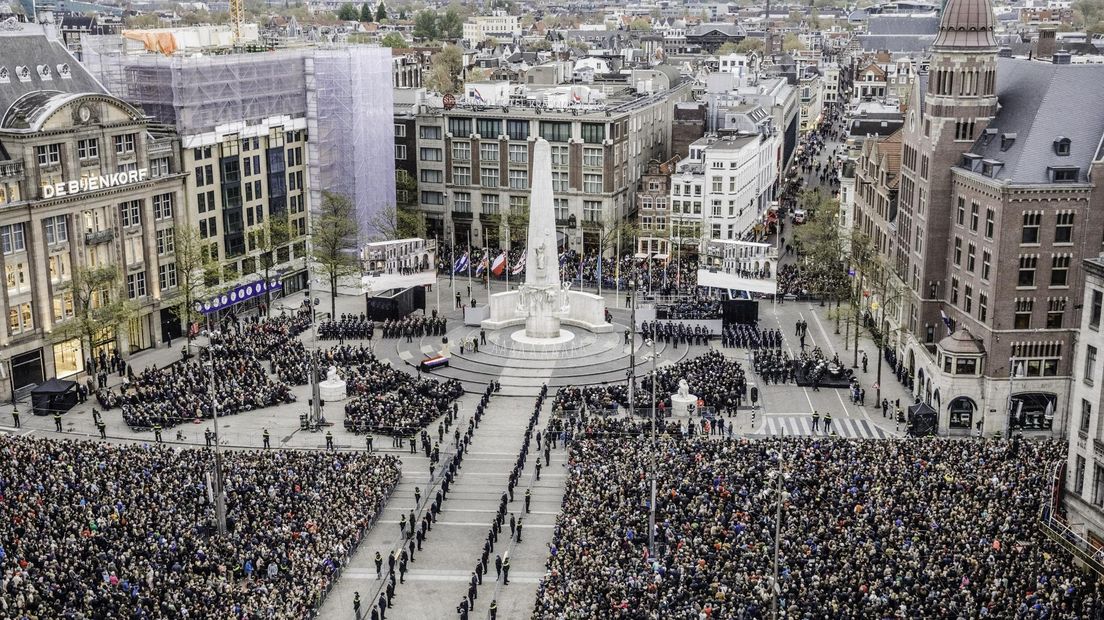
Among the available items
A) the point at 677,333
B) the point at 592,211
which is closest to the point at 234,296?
the point at 677,333

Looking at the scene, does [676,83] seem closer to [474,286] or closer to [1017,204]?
[474,286]

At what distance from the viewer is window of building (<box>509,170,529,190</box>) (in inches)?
5679

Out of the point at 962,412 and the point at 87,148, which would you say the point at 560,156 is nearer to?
the point at 87,148

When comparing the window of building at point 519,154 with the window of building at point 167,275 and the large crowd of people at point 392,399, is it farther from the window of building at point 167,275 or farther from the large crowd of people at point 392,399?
the large crowd of people at point 392,399

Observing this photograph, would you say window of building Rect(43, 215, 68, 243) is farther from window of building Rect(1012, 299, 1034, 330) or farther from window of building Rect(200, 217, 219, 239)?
window of building Rect(1012, 299, 1034, 330)

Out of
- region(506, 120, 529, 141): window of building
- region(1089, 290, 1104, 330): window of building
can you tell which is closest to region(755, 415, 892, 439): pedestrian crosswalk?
region(1089, 290, 1104, 330): window of building

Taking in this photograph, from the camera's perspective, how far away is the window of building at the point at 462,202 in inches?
5827

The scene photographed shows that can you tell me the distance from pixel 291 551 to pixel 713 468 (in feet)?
79.5

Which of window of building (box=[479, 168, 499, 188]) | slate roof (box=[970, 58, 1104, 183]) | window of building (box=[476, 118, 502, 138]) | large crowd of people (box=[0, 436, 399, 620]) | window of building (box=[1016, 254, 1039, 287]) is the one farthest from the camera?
window of building (box=[479, 168, 499, 188])

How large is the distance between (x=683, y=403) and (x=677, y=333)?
20.0 meters

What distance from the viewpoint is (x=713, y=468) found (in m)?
68.1

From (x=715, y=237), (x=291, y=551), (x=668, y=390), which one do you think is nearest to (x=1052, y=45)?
(x=715, y=237)

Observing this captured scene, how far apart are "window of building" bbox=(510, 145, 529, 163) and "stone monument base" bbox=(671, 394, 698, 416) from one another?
62424 mm

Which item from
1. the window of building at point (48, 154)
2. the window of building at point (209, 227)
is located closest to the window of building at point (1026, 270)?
the window of building at point (209, 227)
